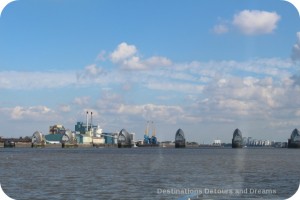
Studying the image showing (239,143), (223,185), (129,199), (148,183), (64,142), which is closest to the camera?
(129,199)

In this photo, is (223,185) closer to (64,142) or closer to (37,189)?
(37,189)

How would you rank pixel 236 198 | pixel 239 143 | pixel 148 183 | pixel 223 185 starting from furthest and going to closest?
pixel 239 143 → pixel 148 183 → pixel 223 185 → pixel 236 198

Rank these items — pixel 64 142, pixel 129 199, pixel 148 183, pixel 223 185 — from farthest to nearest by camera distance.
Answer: pixel 64 142, pixel 148 183, pixel 223 185, pixel 129 199

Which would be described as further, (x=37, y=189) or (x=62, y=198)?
(x=37, y=189)

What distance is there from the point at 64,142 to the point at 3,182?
556 feet

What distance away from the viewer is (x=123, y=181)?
3161cm

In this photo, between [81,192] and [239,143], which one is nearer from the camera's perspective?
[81,192]

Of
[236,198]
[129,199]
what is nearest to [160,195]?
[129,199]

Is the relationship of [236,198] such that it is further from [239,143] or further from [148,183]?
[239,143]

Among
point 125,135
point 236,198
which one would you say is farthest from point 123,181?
point 125,135

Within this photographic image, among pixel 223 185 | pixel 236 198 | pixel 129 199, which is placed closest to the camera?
pixel 236 198

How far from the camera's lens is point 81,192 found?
83.9ft

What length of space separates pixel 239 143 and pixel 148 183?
158823 mm

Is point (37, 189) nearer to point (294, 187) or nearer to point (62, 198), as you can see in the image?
point (62, 198)
